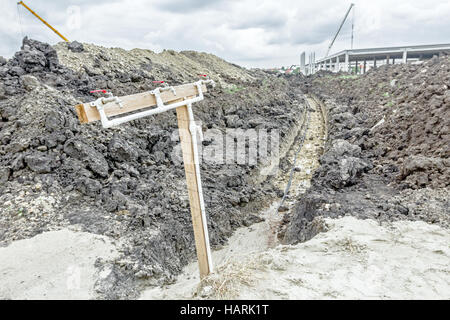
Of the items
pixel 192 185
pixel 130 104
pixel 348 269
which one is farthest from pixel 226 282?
pixel 130 104

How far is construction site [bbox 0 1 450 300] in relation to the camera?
3350 millimetres

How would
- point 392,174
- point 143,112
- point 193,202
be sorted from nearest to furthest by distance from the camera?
point 143,112
point 193,202
point 392,174

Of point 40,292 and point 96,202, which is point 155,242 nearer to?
point 96,202

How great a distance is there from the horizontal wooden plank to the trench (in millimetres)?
2095

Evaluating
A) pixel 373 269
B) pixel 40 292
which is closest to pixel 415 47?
pixel 373 269

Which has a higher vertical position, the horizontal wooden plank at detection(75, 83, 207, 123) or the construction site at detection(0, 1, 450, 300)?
the horizontal wooden plank at detection(75, 83, 207, 123)

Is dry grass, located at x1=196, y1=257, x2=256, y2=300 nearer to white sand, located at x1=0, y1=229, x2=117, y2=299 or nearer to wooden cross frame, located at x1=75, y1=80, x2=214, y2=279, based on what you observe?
wooden cross frame, located at x1=75, y1=80, x2=214, y2=279

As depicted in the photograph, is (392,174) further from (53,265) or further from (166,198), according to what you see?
(53,265)

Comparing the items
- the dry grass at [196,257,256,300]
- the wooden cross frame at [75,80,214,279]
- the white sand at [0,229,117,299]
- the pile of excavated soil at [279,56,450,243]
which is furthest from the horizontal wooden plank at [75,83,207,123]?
the pile of excavated soil at [279,56,450,243]

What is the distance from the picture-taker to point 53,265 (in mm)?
3834

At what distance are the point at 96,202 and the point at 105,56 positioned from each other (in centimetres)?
1035

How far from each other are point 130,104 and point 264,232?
4890mm

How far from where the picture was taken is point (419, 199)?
514 cm
